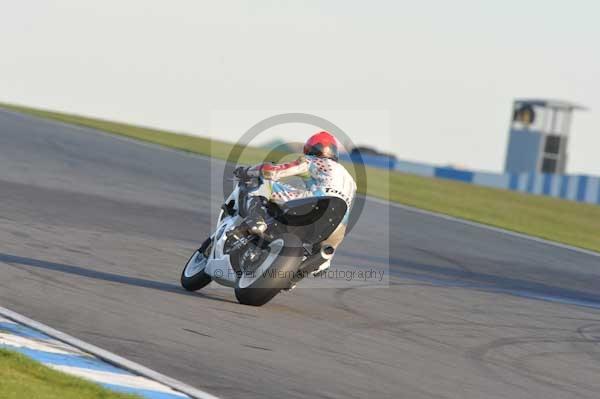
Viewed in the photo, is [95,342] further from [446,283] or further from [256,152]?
[256,152]

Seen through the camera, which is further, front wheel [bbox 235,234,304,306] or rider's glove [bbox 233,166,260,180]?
rider's glove [bbox 233,166,260,180]

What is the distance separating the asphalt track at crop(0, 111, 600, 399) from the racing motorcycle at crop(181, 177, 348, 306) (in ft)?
0.81

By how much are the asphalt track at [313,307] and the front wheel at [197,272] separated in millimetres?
113

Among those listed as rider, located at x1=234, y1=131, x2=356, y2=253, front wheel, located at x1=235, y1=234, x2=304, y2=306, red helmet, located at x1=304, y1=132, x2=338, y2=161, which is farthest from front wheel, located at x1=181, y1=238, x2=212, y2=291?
red helmet, located at x1=304, y1=132, x2=338, y2=161

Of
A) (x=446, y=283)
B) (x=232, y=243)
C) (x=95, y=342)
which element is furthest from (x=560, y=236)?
(x=95, y=342)

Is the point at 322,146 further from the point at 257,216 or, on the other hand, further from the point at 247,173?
the point at 257,216

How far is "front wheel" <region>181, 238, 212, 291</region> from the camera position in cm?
931

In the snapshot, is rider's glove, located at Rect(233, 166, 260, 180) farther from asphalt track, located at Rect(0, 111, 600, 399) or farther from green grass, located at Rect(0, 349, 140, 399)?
green grass, located at Rect(0, 349, 140, 399)

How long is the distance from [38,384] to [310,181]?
12.6ft

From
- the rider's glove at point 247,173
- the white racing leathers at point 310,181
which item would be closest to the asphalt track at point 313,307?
the white racing leathers at point 310,181

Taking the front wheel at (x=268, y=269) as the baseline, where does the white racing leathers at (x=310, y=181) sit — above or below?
above

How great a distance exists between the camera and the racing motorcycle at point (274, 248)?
8586mm

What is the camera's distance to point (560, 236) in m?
20.8

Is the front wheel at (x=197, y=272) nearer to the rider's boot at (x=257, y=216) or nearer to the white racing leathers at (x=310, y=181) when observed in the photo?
the rider's boot at (x=257, y=216)
